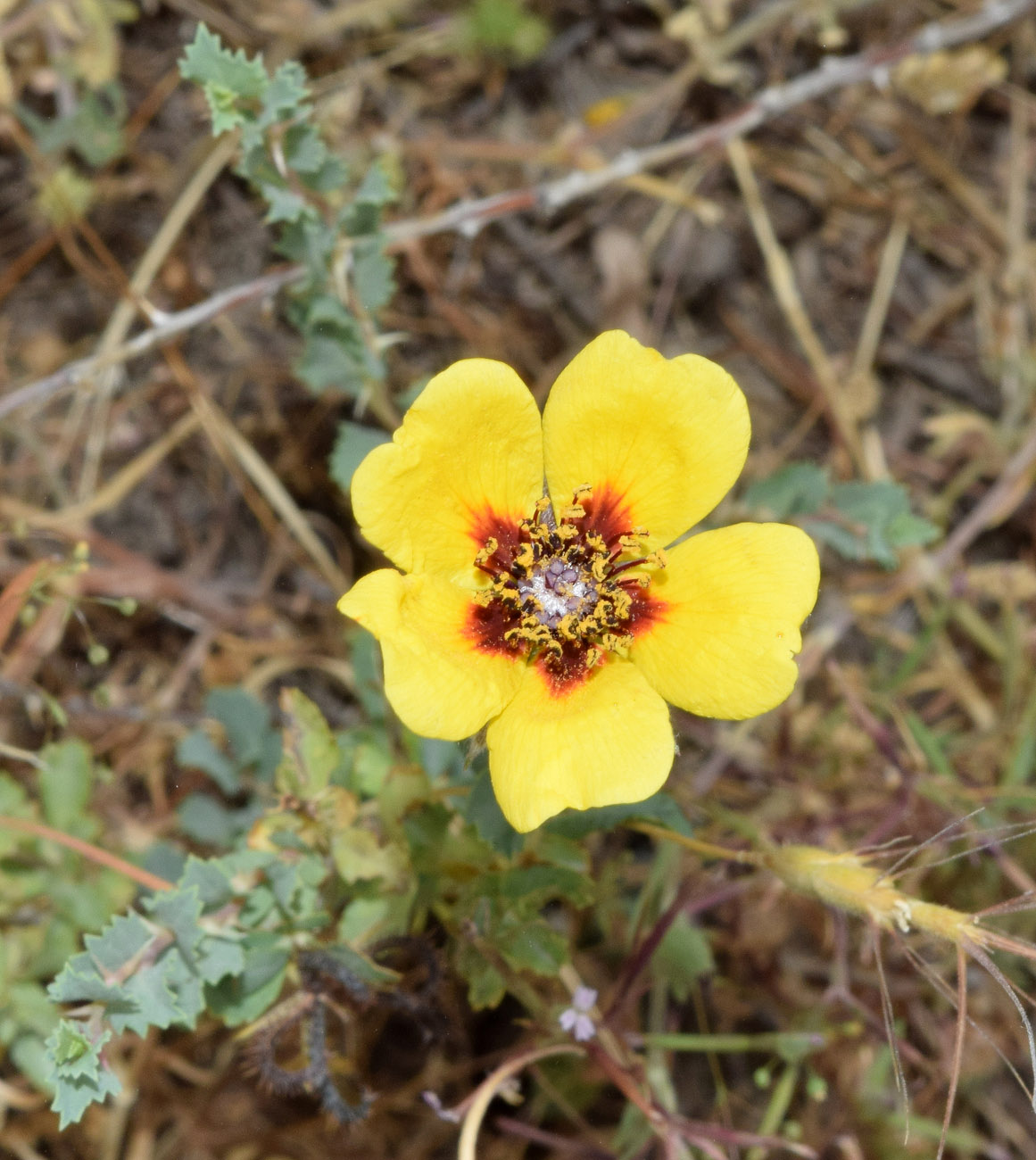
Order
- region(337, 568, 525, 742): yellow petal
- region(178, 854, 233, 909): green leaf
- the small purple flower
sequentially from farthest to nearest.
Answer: the small purple flower, region(178, 854, 233, 909): green leaf, region(337, 568, 525, 742): yellow petal

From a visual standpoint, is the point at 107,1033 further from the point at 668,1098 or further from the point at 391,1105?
the point at 668,1098

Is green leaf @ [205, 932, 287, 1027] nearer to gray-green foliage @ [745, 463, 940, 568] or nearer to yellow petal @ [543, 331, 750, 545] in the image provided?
yellow petal @ [543, 331, 750, 545]

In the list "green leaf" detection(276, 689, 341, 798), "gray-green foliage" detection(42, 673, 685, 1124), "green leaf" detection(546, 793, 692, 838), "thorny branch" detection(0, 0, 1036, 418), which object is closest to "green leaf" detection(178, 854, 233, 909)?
"gray-green foliage" detection(42, 673, 685, 1124)

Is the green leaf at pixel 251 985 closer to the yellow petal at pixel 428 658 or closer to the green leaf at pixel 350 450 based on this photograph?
the yellow petal at pixel 428 658

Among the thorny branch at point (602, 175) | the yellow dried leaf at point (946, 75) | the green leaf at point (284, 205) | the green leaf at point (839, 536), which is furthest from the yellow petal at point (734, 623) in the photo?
the yellow dried leaf at point (946, 75)

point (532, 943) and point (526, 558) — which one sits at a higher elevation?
point (526, 558)

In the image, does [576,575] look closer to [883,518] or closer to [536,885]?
[536,885]

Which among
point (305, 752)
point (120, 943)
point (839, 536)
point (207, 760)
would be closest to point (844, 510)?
point (839, 536)
